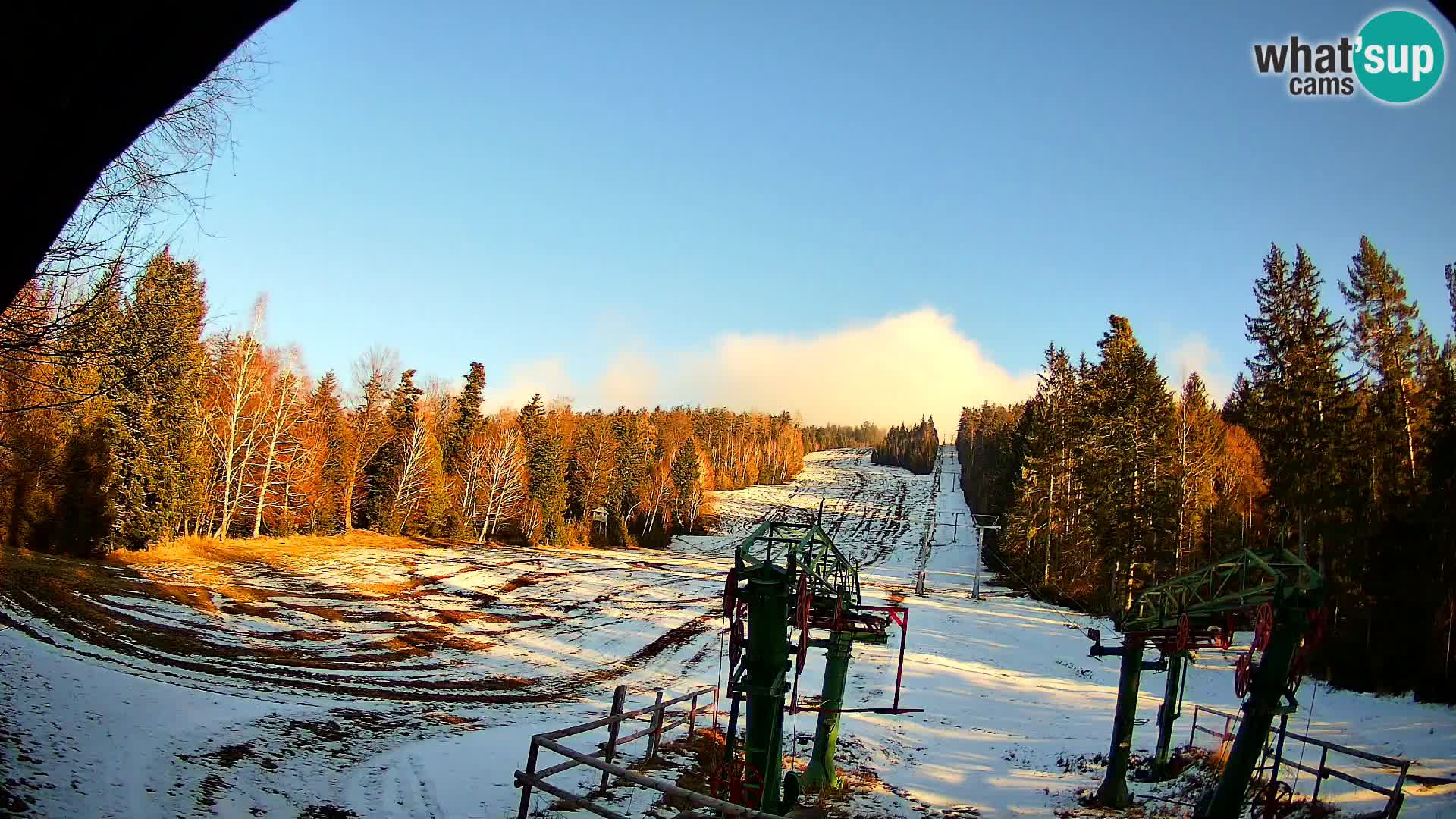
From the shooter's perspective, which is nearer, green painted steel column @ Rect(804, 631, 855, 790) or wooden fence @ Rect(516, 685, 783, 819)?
wooden fence @ Rect(516, 685, 783, 819)

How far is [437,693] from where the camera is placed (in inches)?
841

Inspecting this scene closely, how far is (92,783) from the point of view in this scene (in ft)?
35.3

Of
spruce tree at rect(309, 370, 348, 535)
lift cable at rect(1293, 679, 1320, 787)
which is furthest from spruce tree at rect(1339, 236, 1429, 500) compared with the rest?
spruce tree at rect(309, 370, 348, 535)

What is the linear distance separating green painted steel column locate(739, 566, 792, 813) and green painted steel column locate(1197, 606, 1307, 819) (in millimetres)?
7417

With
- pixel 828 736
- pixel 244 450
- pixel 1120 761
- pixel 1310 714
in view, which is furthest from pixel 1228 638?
pixel 244 450

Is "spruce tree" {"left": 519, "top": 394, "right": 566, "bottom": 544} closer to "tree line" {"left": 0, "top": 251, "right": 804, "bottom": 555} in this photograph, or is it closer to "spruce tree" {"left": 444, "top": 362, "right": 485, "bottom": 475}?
Answer: "tree line" {"left": 0, "top": 251, "right": 804, "bottom": 555}

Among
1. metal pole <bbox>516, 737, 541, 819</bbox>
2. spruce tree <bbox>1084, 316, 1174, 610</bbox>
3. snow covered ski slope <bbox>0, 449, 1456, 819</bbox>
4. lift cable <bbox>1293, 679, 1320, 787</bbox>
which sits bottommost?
snow covered ski slope <bbox>0, 449, 1456, 819</bbox>

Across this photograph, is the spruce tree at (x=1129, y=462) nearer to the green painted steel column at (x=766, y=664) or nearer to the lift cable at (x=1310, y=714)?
the lift cable at (x=1310, y=714)

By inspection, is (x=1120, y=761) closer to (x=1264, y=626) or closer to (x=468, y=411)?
(x=1264, y=626)

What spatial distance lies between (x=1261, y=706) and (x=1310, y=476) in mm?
22132

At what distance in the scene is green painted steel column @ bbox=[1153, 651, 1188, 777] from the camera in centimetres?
1639

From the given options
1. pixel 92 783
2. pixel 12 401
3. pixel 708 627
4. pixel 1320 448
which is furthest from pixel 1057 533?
pixel 12 401

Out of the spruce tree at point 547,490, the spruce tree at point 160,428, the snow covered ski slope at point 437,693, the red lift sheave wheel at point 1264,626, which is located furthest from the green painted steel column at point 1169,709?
the spruce tree at point 547,490

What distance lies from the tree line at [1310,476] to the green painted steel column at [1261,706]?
148cm
